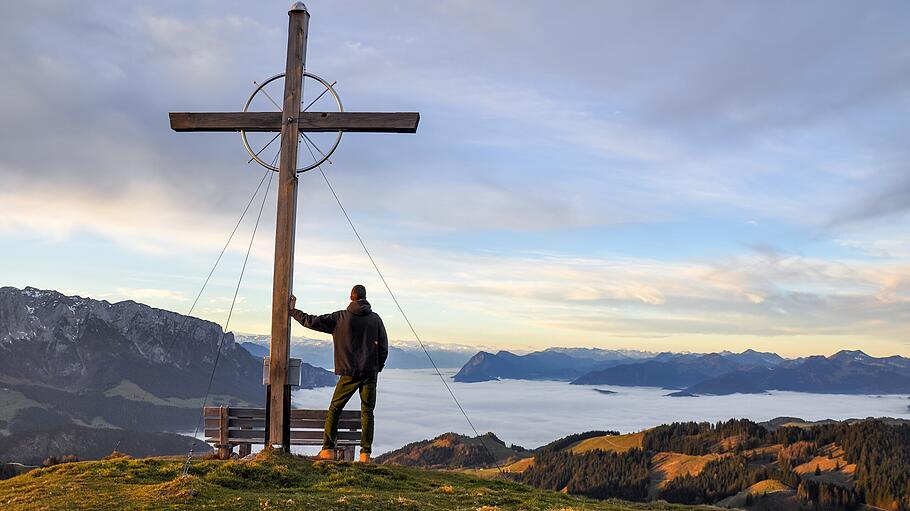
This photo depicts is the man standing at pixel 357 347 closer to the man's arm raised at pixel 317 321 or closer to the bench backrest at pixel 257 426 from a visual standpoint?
the man's arm raised at pixel 317 321

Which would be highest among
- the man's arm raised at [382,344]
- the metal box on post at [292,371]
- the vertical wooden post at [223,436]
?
the man's arm raised at [382,344]

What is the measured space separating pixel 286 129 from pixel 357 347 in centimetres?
650

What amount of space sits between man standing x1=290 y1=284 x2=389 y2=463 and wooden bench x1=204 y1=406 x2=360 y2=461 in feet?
2.41

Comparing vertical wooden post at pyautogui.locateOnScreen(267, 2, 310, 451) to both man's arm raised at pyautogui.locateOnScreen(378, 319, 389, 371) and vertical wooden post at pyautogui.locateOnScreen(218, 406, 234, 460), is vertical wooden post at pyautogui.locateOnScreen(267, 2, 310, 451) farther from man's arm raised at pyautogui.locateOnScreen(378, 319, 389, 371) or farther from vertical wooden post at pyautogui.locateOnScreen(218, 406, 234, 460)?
man's arm raised at pyautogui.locateOnScreen(378, 319, 389, 371)

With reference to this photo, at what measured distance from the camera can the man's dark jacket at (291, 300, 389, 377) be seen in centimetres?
1728

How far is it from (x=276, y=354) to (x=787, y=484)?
198359 mm

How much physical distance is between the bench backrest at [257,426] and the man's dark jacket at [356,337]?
154cm

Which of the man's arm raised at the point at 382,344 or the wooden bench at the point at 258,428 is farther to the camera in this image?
the wooden bench at the point at 258,428

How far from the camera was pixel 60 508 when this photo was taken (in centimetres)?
1162

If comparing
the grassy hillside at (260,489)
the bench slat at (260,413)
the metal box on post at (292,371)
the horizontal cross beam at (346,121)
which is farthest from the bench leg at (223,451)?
the horizontal cross beam at (346,121)

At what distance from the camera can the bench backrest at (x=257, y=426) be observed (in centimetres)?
1834

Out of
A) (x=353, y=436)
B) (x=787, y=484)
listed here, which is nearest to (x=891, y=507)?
(x=787, y=484)

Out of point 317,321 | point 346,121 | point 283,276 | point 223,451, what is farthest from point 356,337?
point 346,121

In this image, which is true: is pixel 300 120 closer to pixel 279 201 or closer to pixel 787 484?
pixel 279 201
